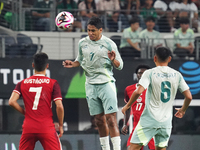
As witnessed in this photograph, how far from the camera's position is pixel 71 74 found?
1258 centimetres

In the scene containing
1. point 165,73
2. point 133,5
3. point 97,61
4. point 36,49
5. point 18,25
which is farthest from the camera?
point 133,5

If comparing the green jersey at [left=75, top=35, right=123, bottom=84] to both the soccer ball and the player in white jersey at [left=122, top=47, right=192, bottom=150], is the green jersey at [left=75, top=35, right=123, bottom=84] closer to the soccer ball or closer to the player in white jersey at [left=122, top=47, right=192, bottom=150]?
the player in white jersey at [left=122, top=47, right=192, bottom=150]

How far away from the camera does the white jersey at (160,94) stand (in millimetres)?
6168

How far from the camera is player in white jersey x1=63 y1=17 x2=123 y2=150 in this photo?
7074 millimetres

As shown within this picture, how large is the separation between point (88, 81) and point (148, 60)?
Answer: 5.35 metres

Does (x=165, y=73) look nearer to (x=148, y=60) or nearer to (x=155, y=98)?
(x=155, y=98)

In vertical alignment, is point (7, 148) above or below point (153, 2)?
below

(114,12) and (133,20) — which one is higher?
(114,12)

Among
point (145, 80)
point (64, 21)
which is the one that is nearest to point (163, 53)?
point (145, 80)

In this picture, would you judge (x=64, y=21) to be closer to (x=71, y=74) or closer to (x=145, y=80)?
(x=145, y=80)

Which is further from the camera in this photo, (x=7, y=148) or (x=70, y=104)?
(x=70, y=104)

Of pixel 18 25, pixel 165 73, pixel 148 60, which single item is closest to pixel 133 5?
pixel 148 60

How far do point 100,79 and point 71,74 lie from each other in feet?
18.0

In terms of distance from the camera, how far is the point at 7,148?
10094 millimetres
